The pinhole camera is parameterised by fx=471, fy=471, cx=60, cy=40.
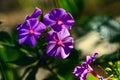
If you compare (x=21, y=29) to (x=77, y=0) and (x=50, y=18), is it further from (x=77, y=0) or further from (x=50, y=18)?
(x=77, y=0)

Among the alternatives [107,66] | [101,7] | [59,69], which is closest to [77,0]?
[59,69]

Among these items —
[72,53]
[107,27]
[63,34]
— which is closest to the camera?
[63,34]

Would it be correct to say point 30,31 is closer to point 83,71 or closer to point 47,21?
point 47,21

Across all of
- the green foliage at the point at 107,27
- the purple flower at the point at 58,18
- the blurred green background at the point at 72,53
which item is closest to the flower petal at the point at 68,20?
the purple flower at the point at 58,18

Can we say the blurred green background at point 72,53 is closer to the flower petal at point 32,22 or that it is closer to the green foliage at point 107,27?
the green foliage at point 107,27

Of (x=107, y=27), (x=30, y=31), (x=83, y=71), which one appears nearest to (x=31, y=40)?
(x=30, y=31)

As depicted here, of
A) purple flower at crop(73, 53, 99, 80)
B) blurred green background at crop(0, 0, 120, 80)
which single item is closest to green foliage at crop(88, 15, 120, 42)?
blurred green background at crop(0, 0, 120, 80)

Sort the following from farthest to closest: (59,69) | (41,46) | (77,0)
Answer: (77,0) < (59,69) < (41,46)
